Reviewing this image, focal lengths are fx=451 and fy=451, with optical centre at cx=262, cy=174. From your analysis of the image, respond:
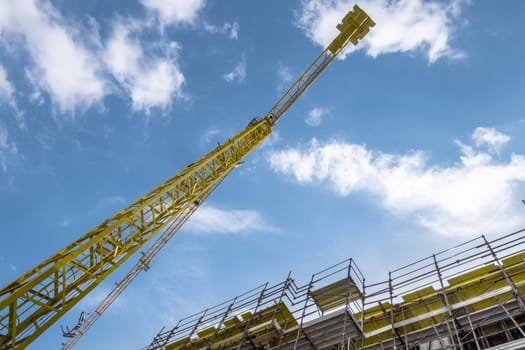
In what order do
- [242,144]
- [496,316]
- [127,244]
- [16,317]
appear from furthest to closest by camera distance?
[242,144] < [127,244] < [16,317] < [496,316]

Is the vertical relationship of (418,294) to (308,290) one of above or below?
below

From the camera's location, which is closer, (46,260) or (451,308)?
(451,308)

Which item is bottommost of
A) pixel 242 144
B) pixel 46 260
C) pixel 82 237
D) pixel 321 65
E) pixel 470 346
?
pixel 470 346

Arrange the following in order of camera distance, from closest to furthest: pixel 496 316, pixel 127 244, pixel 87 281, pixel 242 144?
pixel 496 316, pixel 87 281, pixel 127 244, pixel 242 144

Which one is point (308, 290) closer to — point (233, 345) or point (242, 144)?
point (233, 345)

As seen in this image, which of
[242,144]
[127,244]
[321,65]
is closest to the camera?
[127,244]

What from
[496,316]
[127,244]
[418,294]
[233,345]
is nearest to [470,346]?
[496,316]

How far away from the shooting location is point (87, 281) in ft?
53.8

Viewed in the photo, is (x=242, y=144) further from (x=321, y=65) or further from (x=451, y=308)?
(x=451, y=308)

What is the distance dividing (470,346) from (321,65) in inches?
820

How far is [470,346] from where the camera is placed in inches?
514

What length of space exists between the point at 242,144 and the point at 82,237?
1159 cm

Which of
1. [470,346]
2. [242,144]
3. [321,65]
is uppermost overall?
[321,65]

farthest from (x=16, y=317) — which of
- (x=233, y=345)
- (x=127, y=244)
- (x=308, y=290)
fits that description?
(x=308, y=290)
